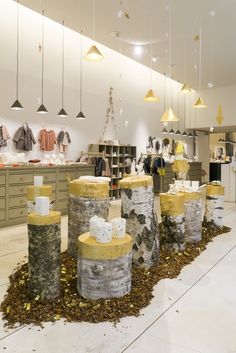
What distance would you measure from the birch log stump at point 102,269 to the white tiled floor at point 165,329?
0.30 meters

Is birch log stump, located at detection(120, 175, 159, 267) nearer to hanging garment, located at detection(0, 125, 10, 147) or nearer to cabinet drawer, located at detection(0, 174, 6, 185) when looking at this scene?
cabinet drawer, located at detection(0, 174, 6, 185)

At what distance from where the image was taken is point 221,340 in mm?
2305

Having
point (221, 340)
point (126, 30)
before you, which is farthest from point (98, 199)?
point (126, 30)

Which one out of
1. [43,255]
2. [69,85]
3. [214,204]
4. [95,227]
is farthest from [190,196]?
[69,85]

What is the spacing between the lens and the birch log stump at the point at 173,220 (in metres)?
4.16

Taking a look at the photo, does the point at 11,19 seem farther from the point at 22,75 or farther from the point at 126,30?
the point at 126,30

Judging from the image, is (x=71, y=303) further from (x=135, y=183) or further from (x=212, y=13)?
(x=212, y=13)

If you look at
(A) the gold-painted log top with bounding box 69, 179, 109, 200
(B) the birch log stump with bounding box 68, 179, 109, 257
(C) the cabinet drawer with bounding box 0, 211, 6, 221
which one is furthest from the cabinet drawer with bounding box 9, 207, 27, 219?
(A) the gold-painted log top with bounding box 69, 179, 109, 200

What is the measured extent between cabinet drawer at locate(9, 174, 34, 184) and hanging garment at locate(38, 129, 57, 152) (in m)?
1.31

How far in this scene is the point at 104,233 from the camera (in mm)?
2795

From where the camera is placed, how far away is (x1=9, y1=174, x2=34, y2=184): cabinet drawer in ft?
19.1

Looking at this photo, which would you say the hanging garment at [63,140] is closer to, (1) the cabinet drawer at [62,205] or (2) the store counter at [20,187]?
(2) the store counter at [20,187]

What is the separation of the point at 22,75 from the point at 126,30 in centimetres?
248

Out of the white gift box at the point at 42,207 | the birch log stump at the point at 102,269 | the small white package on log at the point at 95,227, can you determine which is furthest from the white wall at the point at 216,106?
the white gift box at the point at 42,207
